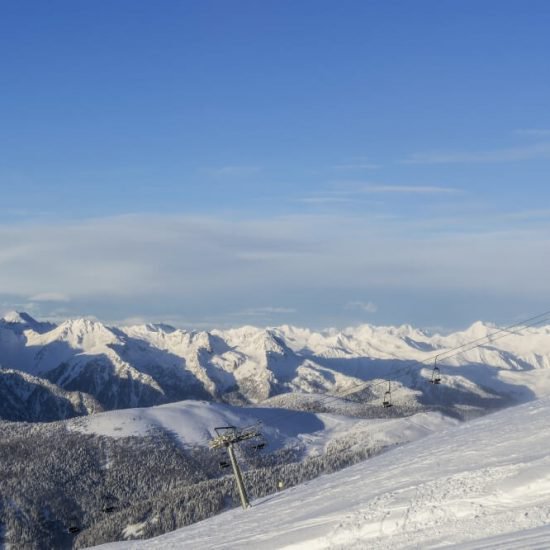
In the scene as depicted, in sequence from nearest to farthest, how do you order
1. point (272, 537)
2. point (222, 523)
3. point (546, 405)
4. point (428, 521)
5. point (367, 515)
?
point (428, 521)
point (367, 515)
point (272, 537)
point (222, 523)
point (546, 405)

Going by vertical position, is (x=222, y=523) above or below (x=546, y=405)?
below

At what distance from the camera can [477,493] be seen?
34.5 metres

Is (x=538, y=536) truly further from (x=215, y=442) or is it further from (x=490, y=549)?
(x=215, y=442)

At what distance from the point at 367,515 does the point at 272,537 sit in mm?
5692

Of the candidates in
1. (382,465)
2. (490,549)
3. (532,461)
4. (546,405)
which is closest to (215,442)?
(382,465)

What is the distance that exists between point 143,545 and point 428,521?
101 feet

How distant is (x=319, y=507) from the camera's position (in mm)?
44406

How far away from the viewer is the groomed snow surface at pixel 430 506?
97.1 ft

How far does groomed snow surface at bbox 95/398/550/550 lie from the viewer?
29594mm

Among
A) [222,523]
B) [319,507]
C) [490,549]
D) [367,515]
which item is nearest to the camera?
[490,549]

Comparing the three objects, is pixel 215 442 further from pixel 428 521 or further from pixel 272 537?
pixel 428 521

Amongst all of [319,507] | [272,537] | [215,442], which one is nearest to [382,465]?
[319,507]

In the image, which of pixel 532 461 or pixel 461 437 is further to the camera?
pixel 461 437

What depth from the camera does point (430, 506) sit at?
34531 mm
